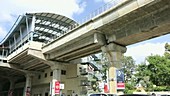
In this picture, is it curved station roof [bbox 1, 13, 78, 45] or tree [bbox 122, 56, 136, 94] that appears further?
tree [bbox 122, 56, 136, 94]

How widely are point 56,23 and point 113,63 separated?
63.1 ft

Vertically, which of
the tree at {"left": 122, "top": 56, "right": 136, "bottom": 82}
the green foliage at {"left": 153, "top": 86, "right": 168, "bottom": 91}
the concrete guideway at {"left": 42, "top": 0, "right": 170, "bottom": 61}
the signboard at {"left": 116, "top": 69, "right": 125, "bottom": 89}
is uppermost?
the concrete guideway at {"left": 42, "top": 0, "right": 170, "bottom": 61}

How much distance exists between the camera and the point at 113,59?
80.1ft

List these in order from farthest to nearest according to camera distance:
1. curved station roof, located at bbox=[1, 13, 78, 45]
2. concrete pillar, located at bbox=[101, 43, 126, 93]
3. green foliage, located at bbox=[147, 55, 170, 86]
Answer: green foliage, located at bbox=[147, 55, 170, 86], curved station roof, located at bbox=[1, 13, 78, 45], concrete pillar, located at bbox=[101, 43, 126, 93]

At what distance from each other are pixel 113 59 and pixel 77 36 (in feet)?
18.6

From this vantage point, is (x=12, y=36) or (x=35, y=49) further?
(x=12, y=36)

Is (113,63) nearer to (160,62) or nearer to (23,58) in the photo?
(23,58)

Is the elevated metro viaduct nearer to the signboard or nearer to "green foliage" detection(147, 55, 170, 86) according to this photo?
the signboard

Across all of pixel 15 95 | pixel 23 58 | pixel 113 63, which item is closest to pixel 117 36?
pixel 113 63

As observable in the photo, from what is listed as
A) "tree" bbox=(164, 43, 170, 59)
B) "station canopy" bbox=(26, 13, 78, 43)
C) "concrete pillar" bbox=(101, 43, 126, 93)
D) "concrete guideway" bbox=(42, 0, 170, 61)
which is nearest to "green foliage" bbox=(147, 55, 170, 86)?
"tree" bbox=(164, 43, 170, 59)

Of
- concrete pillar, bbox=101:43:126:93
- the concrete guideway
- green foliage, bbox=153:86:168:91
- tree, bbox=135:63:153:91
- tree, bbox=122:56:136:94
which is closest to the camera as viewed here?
the concrete guideway

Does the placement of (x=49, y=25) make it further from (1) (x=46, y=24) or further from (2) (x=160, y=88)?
(2) (x=160, y=88)

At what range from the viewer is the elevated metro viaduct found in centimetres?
1945

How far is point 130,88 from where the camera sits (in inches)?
2180
